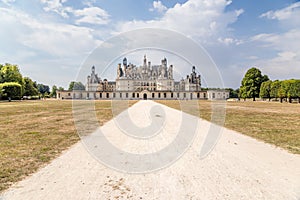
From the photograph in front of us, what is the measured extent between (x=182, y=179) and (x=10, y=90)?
189 ft

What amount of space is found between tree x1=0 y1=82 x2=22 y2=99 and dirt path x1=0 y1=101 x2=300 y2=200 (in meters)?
54.1

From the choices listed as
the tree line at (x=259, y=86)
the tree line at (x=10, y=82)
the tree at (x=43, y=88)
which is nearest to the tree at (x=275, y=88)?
the tree line at (x=259, y=86)

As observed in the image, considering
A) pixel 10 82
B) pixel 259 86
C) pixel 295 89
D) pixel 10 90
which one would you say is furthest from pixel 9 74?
pixel 295 89

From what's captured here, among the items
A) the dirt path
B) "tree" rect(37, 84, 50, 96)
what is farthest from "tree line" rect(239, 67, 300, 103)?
"tree" rect(37, 84, 50, 96)

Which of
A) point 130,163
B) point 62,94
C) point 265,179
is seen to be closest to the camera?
point 265,179

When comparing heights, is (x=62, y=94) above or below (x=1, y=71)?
below

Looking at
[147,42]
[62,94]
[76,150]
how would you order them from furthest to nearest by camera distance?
[62,94]
[147,42]
[76,150]

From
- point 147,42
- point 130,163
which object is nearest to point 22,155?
point 130,163

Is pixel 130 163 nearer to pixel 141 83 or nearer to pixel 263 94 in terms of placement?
pixel 263 94

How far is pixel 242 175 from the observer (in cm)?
419

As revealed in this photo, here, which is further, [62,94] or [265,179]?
[62,94]

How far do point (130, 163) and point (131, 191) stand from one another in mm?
Answer: 1517

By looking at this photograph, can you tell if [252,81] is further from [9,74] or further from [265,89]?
[9,74]

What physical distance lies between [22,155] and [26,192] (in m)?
2.47
